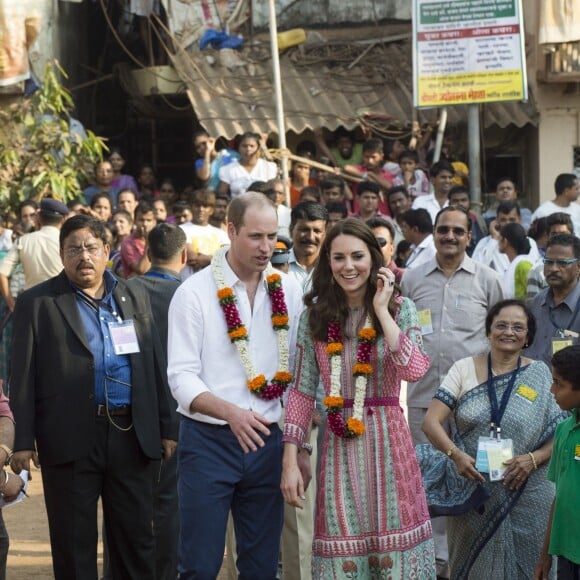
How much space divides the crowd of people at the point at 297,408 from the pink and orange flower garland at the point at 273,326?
10mm

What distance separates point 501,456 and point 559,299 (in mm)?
1778

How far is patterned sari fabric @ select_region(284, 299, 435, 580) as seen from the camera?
5055mm

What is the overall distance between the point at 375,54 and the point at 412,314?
11.6m

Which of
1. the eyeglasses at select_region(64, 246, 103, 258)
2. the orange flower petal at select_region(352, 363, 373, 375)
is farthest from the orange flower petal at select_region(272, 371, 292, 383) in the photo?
the eyeglasses at select_region(64, 246, 103, 258)

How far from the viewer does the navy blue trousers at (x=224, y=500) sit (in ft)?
17.1

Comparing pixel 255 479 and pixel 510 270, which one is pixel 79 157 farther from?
pixel 255 479

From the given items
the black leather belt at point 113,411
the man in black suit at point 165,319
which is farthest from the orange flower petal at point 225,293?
the man in black suit at point 165,319

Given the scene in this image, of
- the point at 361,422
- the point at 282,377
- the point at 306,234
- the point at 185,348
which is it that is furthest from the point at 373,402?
the point at 306,234

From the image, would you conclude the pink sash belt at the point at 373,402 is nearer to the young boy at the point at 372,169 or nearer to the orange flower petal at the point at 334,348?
the orange flower petal at the point at 334,348

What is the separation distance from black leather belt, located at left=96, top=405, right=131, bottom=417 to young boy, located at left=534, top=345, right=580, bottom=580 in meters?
2.23

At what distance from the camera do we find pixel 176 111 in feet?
56.3

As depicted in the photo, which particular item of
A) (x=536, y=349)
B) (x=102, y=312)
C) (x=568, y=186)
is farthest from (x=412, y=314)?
(x=568, y=186)

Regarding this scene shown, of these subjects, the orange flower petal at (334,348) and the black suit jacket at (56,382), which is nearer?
the orange flower petal at (334,348)

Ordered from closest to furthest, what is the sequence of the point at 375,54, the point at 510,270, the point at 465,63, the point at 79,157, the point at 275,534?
the point at 275,534 < the point at 510,270 < the point at 465,63 < the point at 79,157 < the point at 375,54
